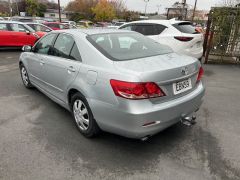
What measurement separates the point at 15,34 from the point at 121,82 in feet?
34.2

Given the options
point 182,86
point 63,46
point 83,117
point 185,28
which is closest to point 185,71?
point 182,86

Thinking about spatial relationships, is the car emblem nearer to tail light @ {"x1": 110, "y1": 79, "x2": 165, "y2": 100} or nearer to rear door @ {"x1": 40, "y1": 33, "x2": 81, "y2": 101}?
tail light @ {"x1": 110, "y1": 79, "x2": 165, "y2": 100}

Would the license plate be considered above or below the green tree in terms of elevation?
below

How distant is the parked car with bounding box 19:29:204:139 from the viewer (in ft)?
8.45

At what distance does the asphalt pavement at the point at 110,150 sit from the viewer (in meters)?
2.63

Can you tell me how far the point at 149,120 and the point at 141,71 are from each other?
1.82 feet

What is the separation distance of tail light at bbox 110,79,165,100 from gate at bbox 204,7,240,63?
717 centimetres

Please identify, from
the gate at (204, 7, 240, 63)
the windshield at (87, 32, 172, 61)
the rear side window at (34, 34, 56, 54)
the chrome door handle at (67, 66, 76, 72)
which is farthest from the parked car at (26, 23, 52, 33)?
the chrome door handle at (67, 66, 76, 72)

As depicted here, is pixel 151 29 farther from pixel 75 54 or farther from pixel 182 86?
pixel 182 86

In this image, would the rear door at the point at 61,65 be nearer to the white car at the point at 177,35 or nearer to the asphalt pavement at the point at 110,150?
the asphalt pavement at the point at 110,150

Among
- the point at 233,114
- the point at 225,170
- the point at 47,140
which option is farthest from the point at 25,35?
the point at 225,170

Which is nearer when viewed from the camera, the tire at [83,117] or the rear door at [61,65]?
the tire at [83,117]

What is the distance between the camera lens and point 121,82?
2.58m

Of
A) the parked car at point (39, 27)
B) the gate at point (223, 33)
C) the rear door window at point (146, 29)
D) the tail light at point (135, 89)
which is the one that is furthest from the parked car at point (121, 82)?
the parked car at point (39, 27)
